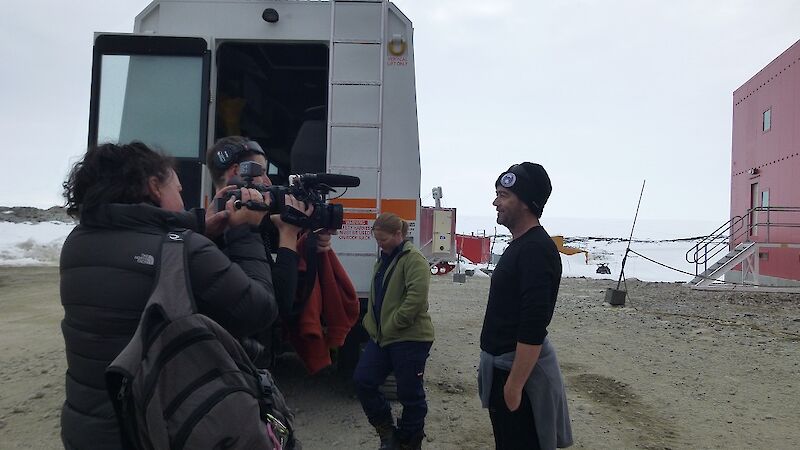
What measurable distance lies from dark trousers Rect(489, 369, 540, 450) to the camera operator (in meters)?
1.10

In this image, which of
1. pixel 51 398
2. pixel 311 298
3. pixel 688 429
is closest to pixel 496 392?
pixel 311 298

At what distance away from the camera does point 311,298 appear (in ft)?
8.11

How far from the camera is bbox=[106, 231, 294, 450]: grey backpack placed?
1.63 meters

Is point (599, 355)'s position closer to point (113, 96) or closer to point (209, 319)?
point (113, 96)

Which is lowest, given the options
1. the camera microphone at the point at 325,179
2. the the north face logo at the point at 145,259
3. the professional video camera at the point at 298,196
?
the the north face logo at the point at 145,259

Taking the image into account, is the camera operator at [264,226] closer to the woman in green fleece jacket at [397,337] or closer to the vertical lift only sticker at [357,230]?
the woman in green fleece jacket at [397,337]

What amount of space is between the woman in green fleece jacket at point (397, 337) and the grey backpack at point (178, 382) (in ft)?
8.16

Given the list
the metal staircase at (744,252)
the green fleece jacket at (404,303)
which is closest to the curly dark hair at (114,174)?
the green fleece jacket at (404,303)

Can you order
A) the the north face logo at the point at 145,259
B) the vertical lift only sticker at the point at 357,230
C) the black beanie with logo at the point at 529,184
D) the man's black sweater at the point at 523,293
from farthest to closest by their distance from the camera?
1. the vertical lift only sticker at the point at 357,230
2. the black beanie with logo at the point at 529,184
3. the man's black sweater at the point at 523,293
4. the the north face logo at the point at 145,259

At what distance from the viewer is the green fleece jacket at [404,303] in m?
4.19

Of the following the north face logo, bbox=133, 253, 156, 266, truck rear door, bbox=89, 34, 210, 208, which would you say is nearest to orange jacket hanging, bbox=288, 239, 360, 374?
the north face logo, bbox=133, 253, 156, 266

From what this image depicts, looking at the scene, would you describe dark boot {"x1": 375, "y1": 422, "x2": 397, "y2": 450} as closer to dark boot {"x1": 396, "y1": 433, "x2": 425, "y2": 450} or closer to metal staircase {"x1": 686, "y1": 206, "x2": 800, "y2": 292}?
dark boot {"x1": 396, "y1": 433, "x2": 425, "y2": 450}

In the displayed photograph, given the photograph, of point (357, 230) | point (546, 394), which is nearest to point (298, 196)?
point (546, 394)

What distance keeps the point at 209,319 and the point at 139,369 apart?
23 centimetres
